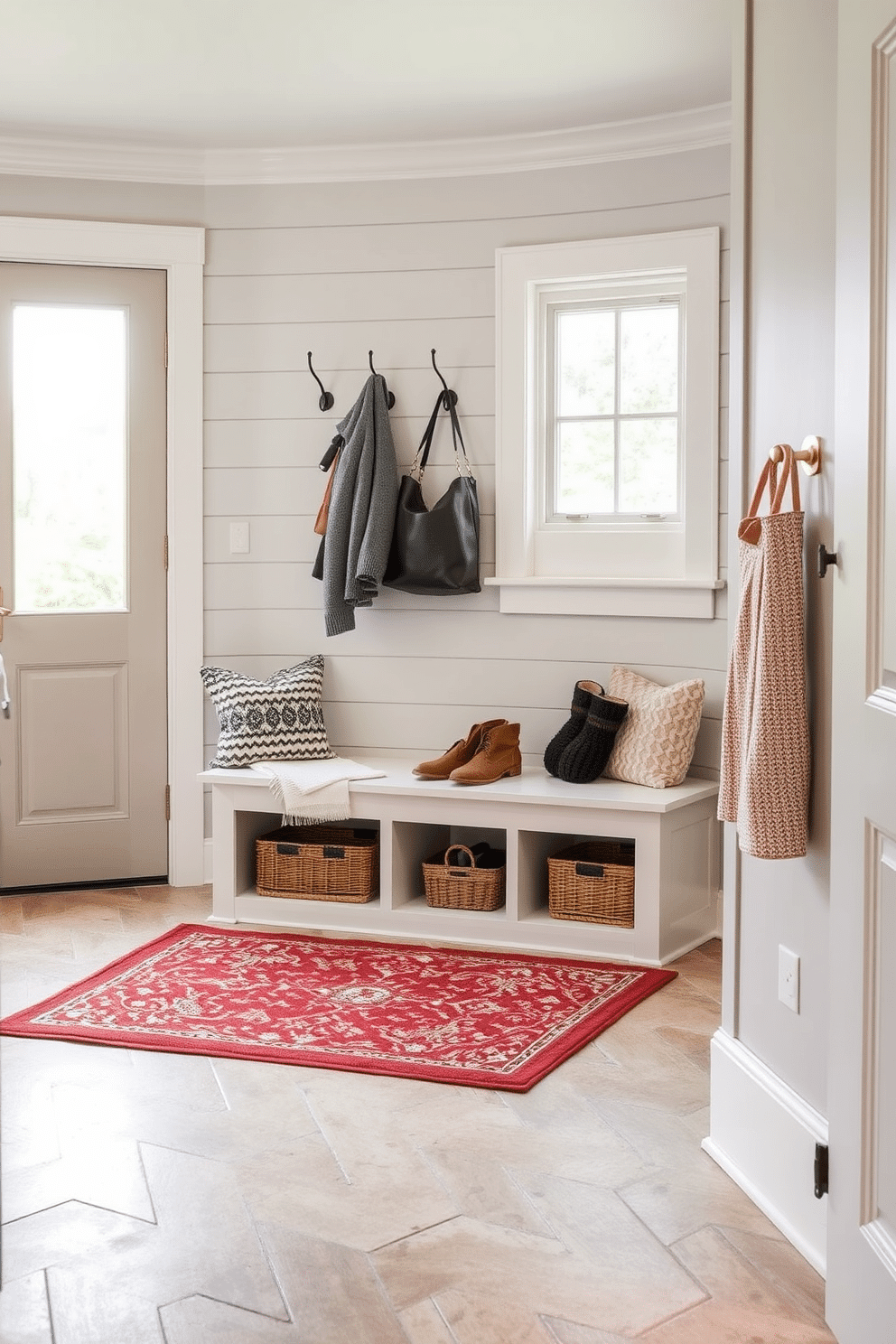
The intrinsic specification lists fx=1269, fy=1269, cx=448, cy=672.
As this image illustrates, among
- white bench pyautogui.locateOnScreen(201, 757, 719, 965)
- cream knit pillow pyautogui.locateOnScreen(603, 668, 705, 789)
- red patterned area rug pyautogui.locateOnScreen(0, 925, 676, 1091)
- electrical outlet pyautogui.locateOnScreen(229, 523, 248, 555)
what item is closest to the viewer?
red patterned area rug pyautogui.locateOnScreen(0, 925, 676, 1091)

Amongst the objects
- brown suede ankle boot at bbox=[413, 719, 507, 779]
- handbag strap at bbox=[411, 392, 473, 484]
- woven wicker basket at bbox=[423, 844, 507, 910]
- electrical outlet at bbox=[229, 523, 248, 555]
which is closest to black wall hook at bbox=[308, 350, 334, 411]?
handbag strap at bbox=[411, 392, 473, 484]

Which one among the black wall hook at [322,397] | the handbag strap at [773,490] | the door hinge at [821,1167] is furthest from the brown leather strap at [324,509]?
the door hinge at [821,1167]

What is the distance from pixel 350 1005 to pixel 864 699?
1840 millimetres

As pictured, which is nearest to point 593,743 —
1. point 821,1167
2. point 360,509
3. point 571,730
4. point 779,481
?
point 571,730

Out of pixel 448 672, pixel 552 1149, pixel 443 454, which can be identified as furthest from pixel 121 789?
pixel 552 1149

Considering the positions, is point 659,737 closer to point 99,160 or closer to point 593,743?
point 593,743

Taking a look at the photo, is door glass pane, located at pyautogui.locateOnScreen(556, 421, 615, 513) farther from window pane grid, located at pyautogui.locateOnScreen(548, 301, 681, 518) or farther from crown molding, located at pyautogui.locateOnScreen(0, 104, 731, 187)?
crown molding, located at pyautogui.locateOnScreen(0, 104, 731, 187)

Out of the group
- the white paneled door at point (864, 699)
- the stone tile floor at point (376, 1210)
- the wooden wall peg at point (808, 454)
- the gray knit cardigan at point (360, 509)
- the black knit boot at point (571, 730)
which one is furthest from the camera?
the gray knit cardigan at point (360, 509)

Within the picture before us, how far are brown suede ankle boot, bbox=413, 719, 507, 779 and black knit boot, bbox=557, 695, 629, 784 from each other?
0.85 feet

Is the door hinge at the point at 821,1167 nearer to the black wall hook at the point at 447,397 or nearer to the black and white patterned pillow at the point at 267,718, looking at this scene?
the black and white patterned pillow at the point at 267,718

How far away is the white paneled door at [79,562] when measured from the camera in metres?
4.06

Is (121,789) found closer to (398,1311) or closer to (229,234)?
(229,234)

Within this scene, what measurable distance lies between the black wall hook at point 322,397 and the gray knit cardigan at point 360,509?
11 centimetres

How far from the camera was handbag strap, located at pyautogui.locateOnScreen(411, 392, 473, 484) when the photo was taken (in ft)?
13.3
